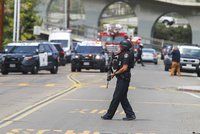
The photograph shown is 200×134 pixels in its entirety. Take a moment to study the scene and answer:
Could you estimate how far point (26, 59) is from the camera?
35.6 m

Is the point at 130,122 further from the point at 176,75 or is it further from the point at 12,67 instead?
the point at 176,75

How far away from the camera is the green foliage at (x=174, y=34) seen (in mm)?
113312

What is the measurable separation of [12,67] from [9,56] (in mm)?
595

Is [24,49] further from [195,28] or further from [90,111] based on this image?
[195,28]

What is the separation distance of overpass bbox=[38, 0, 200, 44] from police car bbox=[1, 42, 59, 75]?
189 ft

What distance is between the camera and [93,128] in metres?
14.6

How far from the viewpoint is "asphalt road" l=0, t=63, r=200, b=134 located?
1461 cm

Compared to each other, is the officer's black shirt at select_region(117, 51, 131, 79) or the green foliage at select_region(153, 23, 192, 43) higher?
the officer's black shirt at select_region(117, 51, 131, 79)

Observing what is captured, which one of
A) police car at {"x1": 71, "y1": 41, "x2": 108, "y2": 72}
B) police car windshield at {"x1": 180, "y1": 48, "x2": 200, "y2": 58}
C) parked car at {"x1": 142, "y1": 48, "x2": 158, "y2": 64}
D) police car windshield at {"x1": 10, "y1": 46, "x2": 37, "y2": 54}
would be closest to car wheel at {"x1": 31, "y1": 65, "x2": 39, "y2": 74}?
police car windshield at {"x1": 10, "y1": 46, "x2": 37, "y2": 54}

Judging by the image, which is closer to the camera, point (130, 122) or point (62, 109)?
point (130, 122)

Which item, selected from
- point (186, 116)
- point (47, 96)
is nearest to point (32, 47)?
point (47, 96)

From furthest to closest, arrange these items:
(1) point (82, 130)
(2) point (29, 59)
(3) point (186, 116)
Result: 1. (2) point (29, 59)
2. (3) point (186, 116)
3. (1) point (82, 130)

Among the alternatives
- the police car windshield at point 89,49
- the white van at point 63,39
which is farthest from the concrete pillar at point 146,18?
the police car windshield at point 89,49

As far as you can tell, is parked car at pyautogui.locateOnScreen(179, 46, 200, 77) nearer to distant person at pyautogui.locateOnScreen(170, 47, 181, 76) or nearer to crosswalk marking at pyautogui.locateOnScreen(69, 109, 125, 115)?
distant person at pyautogui.locateOnScreen(170, 47, 181, 76)
